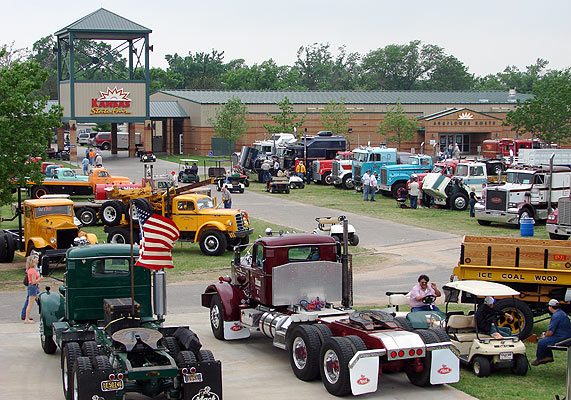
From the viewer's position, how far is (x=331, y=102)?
246 feet

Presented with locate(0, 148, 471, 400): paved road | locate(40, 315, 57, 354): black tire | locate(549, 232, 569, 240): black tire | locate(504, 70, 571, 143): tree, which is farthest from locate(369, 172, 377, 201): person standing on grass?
locate(504, 70, 571, 143): tree

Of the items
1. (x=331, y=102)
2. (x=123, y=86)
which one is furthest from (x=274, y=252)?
(x=331, y=102)

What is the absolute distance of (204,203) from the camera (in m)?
26.3

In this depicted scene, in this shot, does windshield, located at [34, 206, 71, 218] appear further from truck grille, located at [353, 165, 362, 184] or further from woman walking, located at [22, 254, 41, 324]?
truck grille, located at [353, 165, 362, 184]

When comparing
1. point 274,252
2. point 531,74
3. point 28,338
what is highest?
point 531,74

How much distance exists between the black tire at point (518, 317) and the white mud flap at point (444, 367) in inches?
111

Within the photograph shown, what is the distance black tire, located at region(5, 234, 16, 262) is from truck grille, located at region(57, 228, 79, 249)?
74.0 inches

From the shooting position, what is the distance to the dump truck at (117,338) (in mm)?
10852

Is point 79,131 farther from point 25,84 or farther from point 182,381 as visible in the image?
point 182,381

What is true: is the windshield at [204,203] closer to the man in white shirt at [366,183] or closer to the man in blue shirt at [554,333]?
the man in blue shirt at [554,333]

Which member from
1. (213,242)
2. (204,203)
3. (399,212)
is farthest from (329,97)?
(213,242)

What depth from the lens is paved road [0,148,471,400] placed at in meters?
12.4

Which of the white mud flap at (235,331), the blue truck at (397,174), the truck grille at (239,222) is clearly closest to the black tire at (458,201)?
the blue truck at (397,174)

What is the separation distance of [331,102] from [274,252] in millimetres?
61515
